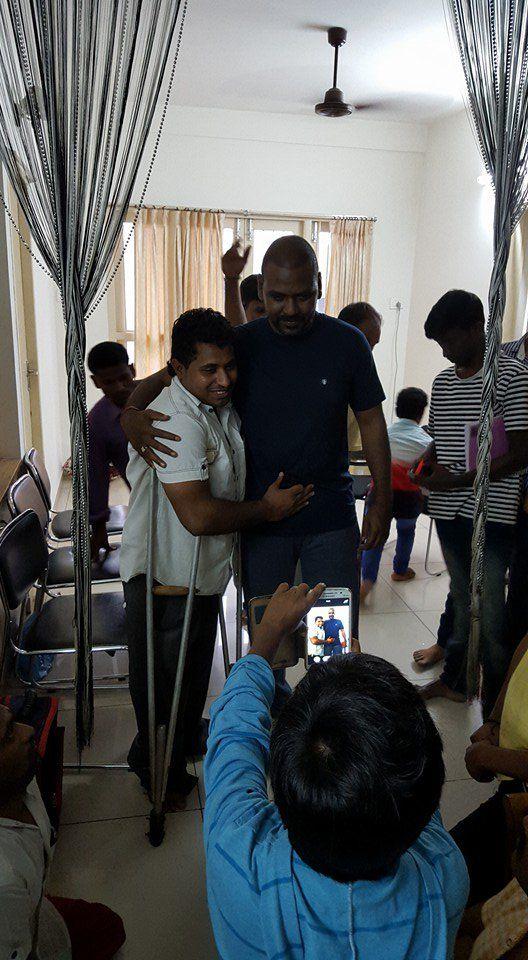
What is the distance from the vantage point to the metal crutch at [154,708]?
162 cm

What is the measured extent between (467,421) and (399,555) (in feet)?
5.20

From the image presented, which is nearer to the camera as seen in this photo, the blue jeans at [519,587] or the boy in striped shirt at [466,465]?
the boy in striped shirt at [466,465]

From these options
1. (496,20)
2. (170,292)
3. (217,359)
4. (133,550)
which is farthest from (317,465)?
(170,292)

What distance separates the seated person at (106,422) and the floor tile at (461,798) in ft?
5.04

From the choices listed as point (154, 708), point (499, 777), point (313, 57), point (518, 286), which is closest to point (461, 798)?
point (499, 777)

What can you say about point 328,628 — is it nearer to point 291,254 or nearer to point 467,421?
point 291,254

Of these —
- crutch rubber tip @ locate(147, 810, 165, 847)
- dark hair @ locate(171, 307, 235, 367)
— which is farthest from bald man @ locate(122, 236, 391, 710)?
crutch rubber tip @ locate(147, 810, 165, 847)

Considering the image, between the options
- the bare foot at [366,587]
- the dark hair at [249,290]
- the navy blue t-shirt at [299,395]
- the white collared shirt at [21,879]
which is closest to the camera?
the white collared shirt at [21,879]

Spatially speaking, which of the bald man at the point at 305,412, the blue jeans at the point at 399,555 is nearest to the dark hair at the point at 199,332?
the bald man at the point at 305,412

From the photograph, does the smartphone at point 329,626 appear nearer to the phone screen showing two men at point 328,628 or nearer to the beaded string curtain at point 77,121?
the phone screen showing two men at point 328,628

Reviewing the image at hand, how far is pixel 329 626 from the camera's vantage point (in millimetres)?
1278

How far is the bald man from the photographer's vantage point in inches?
64.8

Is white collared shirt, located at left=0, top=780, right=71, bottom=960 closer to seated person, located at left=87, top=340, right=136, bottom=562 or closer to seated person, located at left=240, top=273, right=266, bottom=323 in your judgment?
seated person, located at left=87, top=340, right=136, bottom=562

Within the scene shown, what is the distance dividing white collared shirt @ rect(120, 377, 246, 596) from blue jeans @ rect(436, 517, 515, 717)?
88 cm
